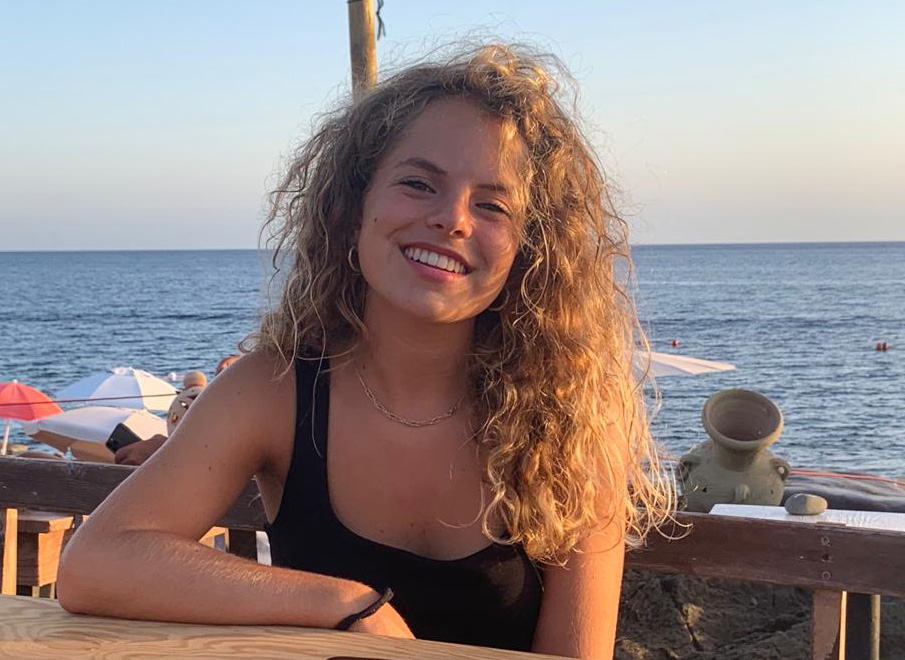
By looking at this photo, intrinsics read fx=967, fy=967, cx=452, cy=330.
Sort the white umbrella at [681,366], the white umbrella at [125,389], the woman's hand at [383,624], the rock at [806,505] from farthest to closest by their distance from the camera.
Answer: the white umbrella at [125,389] → the white umbrella at [681,366] → the rock at [806,505] → the woman's hand at [383,624]

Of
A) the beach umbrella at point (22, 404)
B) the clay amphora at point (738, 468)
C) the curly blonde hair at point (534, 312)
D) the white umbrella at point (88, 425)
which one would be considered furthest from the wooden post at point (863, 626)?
the beach umbrella at point (22, 404)

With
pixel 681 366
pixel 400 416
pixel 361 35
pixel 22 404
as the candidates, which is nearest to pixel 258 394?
pixel 400 416

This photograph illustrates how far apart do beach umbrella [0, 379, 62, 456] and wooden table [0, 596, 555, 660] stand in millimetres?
12219

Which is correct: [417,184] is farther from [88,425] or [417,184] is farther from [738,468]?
[88,425]

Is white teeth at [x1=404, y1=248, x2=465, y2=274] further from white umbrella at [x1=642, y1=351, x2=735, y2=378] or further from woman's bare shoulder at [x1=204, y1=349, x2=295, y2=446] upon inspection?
white umbrella at [x1=642, y1=351, x2=735, y2=378]

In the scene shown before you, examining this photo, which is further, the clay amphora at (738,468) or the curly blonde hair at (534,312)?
the clay amphora at (738,468)

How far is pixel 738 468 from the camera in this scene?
5668mm

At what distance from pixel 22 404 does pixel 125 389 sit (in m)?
2.35

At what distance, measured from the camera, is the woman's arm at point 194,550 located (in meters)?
1.51

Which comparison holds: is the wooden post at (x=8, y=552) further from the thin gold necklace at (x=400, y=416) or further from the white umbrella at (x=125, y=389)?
the white umbrella at (x=125, y=389)

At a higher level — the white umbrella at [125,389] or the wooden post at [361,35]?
the white umbrella at [125,389]

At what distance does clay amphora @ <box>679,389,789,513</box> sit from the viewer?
5.61 m

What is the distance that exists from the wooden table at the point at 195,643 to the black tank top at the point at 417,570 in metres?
0.36

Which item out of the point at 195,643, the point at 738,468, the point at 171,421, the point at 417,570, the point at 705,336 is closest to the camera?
the point at 195,643
